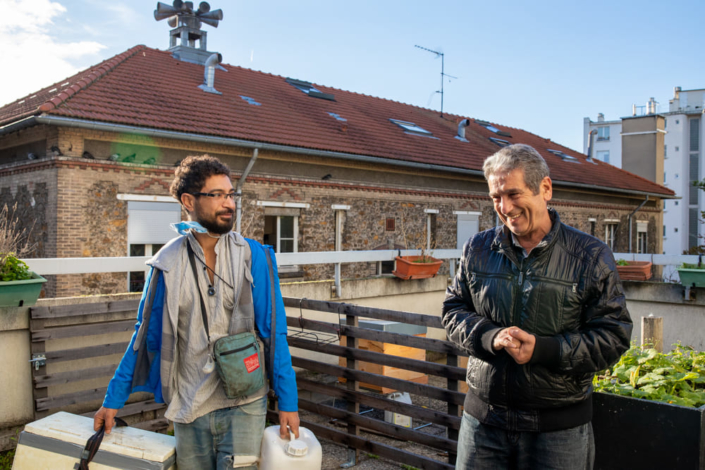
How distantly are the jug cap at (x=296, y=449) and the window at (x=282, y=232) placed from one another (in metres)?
11.4

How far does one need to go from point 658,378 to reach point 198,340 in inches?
96.3

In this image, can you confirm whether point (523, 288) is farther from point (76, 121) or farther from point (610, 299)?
point (76, 121)

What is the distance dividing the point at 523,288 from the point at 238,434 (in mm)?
1462

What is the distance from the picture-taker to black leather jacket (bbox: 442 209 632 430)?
2.29m

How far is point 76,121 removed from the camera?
10.3m

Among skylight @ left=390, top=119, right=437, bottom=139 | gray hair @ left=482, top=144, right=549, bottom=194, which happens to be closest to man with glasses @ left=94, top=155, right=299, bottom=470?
gray hair @ left=482, top=144, right=549, bottom=194

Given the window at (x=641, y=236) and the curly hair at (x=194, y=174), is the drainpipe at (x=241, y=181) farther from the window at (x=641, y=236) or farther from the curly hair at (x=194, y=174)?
the window at (x=641, y=236)

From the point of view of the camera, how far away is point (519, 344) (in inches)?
88.7

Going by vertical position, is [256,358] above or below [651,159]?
below

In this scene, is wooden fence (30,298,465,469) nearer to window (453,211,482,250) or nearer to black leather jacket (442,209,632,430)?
black leather jacket (442,209,632,430)

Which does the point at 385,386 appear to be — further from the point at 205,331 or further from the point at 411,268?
the point at 411,268

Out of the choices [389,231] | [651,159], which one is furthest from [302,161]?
[651,159]

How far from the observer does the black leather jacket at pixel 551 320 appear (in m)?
2.29

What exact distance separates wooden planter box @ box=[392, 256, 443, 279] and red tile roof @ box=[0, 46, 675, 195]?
463 cm
